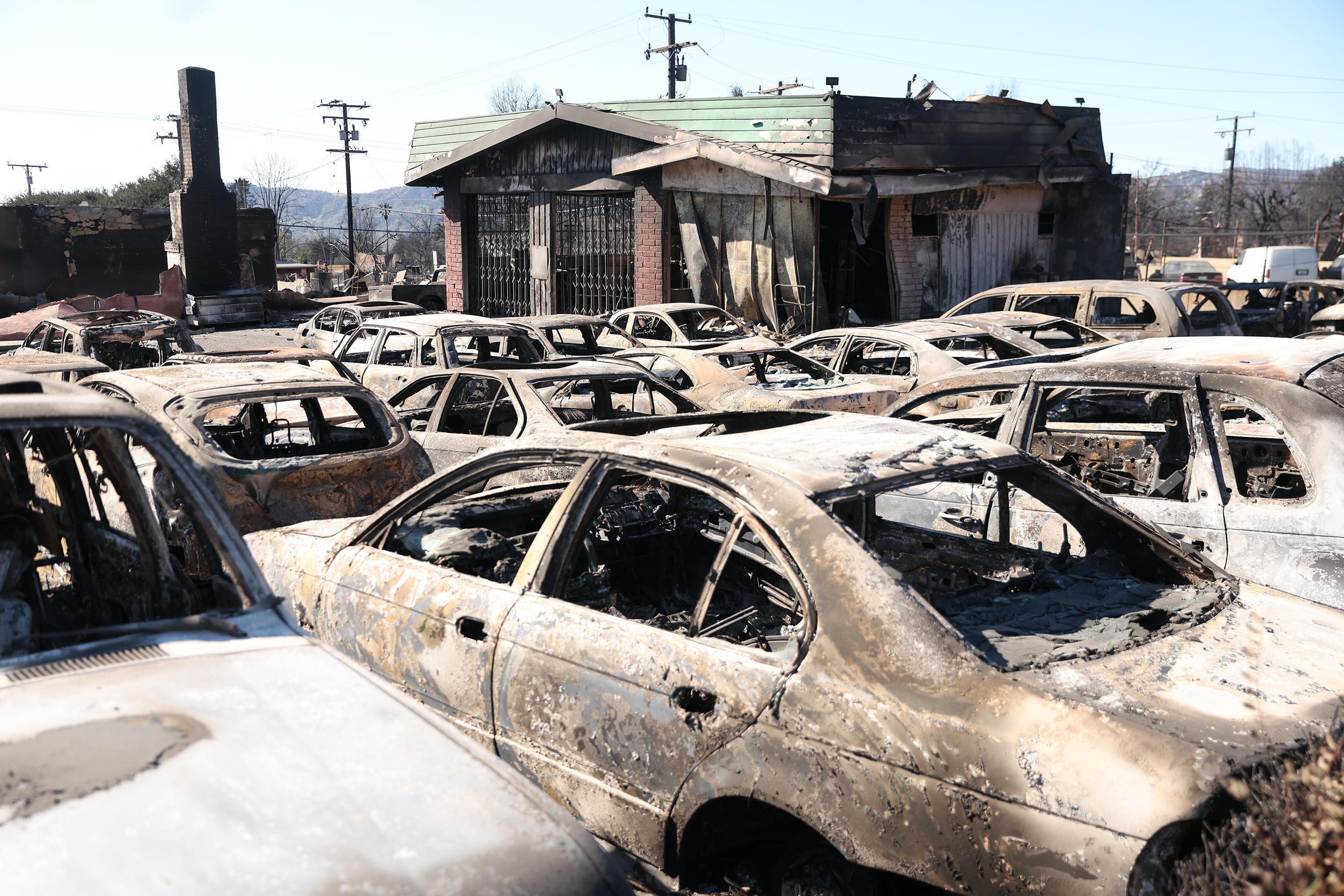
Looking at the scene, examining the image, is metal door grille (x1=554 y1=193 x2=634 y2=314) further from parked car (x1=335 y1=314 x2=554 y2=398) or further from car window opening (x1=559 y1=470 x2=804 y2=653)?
car window opening (x1=559 y1=470 x2=804 y2=653)

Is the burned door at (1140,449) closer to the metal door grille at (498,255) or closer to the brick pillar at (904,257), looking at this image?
the brick pillar at (904,257)

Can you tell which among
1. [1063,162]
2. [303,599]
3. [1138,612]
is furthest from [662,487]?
[1063,162]

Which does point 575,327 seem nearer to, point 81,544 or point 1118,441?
point 1118,441

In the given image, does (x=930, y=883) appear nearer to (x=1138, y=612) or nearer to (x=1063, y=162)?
(x=1138, y=612)

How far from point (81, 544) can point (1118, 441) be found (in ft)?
19.1

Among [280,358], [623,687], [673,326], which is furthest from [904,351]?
[623,687]

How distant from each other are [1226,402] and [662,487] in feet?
14.2

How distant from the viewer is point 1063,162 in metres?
19.0

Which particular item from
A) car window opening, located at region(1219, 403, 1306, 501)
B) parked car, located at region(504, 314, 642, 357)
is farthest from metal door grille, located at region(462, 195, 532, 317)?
car window opening, located at region(1219, 403, 1306, 501)

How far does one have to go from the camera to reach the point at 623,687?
3.17m

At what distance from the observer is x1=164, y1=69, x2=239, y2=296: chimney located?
97.5 feet

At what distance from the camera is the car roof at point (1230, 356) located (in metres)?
4.91

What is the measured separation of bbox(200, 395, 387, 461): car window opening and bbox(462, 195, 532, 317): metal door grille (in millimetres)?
13118

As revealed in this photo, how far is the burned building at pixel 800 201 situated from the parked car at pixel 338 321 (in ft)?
13.9
